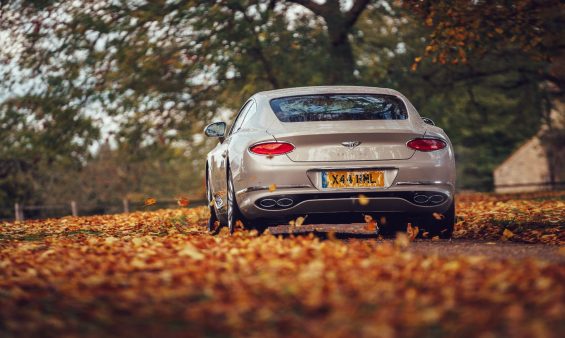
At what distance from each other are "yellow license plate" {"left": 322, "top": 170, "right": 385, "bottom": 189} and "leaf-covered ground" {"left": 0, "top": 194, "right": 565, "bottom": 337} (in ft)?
3.36

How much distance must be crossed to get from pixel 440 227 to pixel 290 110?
2097mm

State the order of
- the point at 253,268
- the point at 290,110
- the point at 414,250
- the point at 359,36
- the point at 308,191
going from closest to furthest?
the point at 253,268, the point at 414,250, the point at 308,191, the point at 290,110, the point at 359,36

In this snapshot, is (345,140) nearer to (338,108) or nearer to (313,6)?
(338,108)

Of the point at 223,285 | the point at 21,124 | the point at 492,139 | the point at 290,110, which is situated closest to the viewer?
the point at 223,285

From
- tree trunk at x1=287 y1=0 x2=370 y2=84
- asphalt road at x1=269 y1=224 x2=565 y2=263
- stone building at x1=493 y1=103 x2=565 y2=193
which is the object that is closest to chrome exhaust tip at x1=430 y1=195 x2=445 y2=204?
asphalt road at x1=269 y1=224 x2=565 y2=263

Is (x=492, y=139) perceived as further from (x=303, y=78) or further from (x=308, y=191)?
(x=308, y=191)

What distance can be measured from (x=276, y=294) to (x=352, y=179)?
3.45 metres

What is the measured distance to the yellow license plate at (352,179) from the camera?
8.70 m

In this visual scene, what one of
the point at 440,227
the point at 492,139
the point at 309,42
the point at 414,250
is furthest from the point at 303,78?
the point at 492,139

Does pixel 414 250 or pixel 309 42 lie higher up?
pixel 309 42

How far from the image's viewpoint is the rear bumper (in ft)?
28.6

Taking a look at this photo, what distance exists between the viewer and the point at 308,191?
28.5ft

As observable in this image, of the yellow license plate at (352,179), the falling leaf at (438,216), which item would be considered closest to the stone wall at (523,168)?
the falling leaf at (438,216)

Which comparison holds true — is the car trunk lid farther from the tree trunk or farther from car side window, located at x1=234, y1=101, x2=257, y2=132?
the tree trunk
